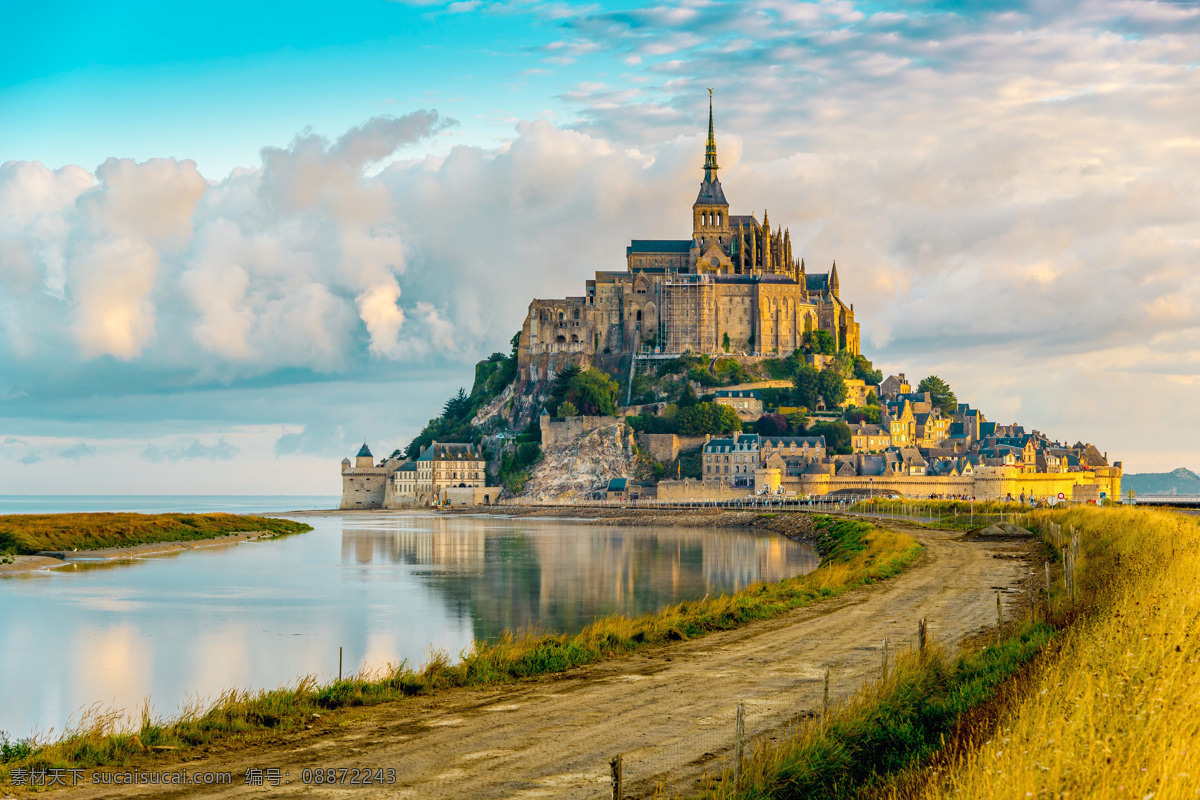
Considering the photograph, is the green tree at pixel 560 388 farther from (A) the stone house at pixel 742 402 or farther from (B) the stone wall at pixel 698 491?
(B) the stone wall at pixel 698 491

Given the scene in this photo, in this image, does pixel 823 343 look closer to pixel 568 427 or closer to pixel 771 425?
pixel 771 425

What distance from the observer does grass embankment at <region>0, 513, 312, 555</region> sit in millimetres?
47438

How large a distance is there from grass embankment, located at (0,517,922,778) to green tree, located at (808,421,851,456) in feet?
264

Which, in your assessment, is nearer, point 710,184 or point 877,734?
point 877,734

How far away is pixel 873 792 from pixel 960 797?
2252mm

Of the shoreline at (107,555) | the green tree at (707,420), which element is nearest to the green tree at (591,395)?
the green tree at (707,420)

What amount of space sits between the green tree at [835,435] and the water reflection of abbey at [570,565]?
33.2 meters

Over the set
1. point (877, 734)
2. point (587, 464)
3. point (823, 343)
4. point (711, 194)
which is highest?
point (711, 194)

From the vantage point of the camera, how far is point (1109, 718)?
24.7 feet

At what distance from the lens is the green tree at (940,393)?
128 meters

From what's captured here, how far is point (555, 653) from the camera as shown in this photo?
54.5ft

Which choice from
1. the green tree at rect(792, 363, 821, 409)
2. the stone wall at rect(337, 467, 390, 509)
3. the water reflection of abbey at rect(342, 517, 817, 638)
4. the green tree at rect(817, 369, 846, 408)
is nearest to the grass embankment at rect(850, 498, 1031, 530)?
the water reflection of abbey at rect(342, 517, 817, 638)

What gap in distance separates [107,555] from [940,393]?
101 m

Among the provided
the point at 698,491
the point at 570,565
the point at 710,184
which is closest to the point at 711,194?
the point at 710,184
